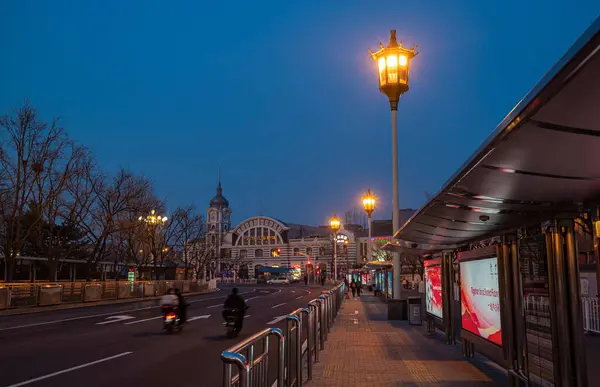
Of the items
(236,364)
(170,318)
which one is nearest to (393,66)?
(170,318)

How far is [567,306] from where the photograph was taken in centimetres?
596

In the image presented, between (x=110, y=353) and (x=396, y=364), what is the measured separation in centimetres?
677

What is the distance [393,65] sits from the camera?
19.2 metres

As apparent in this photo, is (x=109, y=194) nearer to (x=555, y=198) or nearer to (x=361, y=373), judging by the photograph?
(x=361, y=373)

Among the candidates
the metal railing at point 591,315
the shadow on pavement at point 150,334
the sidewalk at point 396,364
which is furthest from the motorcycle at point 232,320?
the metal railing at point 591,315

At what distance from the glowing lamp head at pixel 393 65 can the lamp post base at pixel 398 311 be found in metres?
8.55

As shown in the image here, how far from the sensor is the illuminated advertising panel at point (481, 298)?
8445mm

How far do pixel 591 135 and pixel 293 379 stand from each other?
5.33 m

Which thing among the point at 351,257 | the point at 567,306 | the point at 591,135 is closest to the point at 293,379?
the point at 567,306

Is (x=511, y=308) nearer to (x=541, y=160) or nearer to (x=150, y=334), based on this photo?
(x=541, y=160)

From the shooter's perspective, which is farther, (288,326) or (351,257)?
(351,257)

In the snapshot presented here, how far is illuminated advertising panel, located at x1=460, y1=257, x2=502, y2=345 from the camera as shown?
845 centimetres

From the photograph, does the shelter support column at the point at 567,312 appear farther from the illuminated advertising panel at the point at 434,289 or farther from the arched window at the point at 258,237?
the arched window at the point at 258,237

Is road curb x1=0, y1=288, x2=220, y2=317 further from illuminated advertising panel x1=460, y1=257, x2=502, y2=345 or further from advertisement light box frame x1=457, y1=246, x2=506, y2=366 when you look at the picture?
advertisement light box frame x1=457, y1=246, x2=506, y2=366
